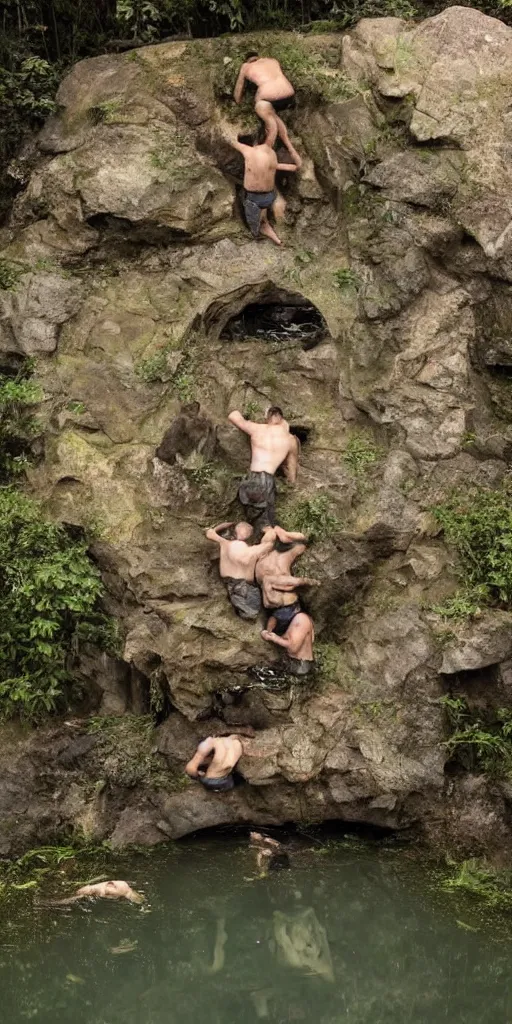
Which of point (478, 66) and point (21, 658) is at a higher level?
point (478, 66)

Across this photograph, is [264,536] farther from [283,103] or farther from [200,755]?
[283,103]

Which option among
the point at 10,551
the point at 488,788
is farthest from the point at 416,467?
the point at 10,551

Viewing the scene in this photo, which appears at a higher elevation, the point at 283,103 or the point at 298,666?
the point at 283,103

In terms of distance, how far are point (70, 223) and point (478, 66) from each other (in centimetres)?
432

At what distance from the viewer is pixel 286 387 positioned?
12.4 m

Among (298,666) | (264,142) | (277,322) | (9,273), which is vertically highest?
(264,142)

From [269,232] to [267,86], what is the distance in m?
1.40

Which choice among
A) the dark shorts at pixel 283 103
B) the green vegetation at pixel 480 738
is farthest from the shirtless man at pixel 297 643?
the dark shorts at pixel 283 103

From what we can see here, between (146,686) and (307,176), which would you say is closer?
(146,686)

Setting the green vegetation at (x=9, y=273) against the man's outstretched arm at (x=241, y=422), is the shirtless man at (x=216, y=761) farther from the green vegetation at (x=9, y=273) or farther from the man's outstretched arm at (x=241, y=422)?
the green vegetation at (x=9, y=273)

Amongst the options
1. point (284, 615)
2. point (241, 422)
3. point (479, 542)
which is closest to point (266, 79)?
point (241, 422)

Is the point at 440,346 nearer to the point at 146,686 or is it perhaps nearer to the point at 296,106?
the point at 296,106

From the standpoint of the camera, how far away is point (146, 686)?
11711 mm

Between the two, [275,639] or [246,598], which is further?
[246,598]
